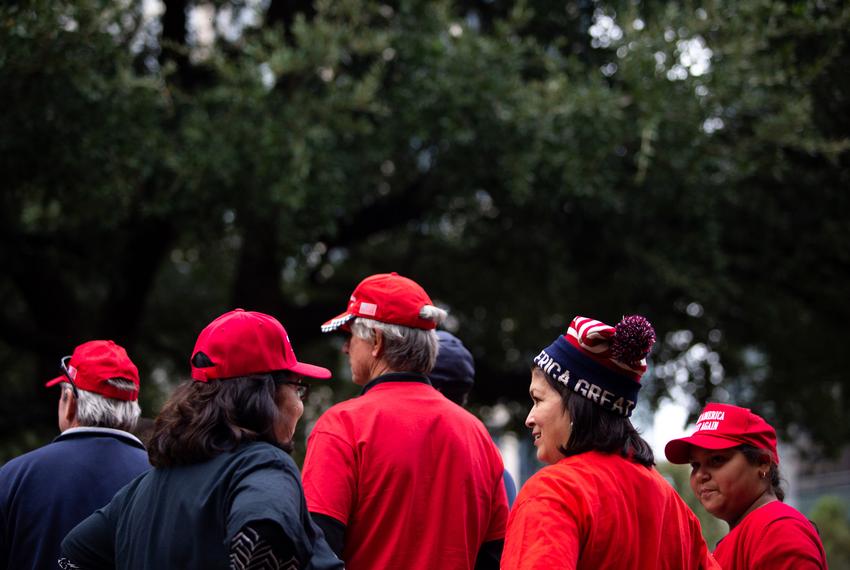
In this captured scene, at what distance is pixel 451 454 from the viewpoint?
11.2ft

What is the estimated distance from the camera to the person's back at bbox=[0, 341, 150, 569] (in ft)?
11.6

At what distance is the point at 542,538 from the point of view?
8.23 ft

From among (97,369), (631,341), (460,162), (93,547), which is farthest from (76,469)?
(460,162)

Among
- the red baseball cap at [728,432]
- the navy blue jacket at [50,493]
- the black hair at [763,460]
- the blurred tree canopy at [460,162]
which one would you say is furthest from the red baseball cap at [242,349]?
the blurred tree canopy at [460,162]

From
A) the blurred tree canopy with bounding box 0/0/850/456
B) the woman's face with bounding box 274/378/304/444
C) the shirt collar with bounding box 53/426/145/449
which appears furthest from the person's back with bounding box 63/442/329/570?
the blurred tree canopy with bounding box 0/0/850/456

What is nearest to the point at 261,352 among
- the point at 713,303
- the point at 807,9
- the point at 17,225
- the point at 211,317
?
the point at 807,9

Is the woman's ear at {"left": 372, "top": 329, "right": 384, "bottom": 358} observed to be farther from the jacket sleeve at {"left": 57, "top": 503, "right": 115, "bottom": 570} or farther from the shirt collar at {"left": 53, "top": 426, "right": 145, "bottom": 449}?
the jacket sleeve at {"left": 57, "top": 503, "right": 115, "bottom": 570}

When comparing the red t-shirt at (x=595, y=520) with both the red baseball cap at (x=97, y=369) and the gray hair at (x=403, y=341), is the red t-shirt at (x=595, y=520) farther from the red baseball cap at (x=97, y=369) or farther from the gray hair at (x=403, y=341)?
the red baseball cap at (x=97, y=369)

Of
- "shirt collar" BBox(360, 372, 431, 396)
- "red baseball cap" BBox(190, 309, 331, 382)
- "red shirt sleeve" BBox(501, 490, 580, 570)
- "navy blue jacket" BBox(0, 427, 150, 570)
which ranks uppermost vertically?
"red baseball cap" BBox(190, 309, 331, 382)

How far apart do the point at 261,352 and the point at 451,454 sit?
36.6 inches

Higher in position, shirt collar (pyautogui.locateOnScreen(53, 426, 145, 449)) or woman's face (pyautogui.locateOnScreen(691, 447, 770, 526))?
→ woman's face (pyautogui.locateOnScreen(691, 447, 770, 526))

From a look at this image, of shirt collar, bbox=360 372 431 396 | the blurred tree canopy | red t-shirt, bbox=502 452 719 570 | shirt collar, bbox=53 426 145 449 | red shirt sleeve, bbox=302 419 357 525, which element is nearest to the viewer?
red t-shirt, bbox=502 452 719 570

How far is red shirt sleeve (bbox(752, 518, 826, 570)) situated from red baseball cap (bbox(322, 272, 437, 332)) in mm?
1339

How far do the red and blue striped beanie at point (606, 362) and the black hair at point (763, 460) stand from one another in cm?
111
